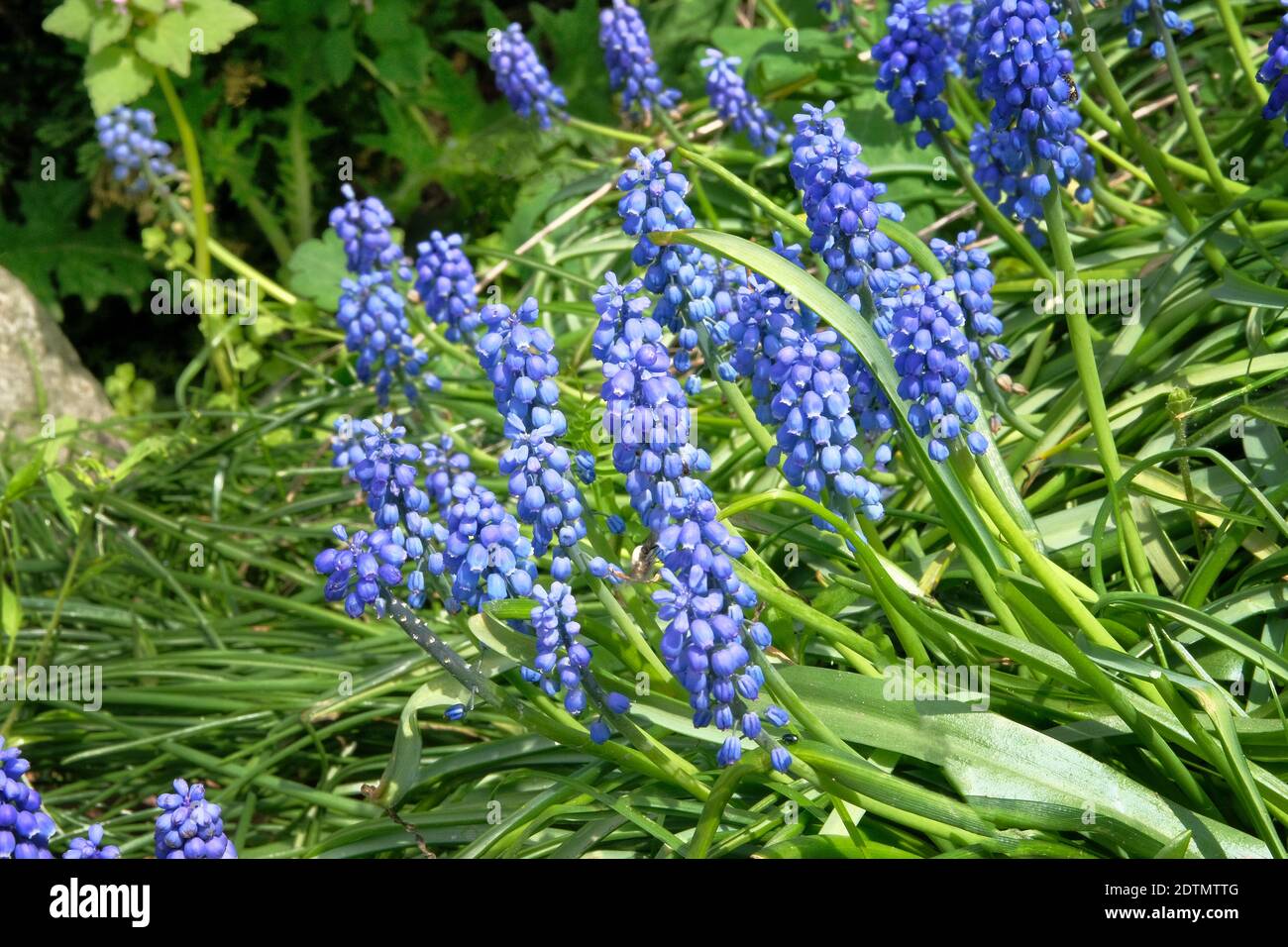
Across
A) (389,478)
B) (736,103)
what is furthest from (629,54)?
(389,478)

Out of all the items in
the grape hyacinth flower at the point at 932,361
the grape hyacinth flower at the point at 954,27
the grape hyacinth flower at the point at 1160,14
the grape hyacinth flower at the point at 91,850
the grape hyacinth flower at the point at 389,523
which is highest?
the grape hyacinth flower at the point at 954,27

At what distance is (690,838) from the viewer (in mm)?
2818

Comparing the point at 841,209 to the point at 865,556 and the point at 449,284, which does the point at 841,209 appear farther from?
the point at 449,284

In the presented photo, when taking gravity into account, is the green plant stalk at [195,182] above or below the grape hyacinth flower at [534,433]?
above

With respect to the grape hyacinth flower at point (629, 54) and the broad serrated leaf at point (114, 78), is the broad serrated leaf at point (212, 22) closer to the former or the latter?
the broad serrated leaf at point (114, 78)

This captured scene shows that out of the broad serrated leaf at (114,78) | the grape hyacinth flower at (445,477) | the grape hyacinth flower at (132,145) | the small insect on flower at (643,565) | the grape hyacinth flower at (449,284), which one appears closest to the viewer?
the small insect on flower at (643,565)

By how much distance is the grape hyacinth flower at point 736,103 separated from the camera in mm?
4816

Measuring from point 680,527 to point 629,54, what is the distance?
9.55 ft

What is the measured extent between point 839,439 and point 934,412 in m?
0.29

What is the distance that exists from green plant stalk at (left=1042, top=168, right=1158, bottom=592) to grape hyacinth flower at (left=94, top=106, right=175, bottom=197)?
3.79 metres

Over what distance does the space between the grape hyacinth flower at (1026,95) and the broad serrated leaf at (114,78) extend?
11.5 ft

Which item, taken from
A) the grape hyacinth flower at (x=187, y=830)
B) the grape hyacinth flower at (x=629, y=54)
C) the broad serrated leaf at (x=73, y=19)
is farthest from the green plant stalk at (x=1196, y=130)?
the broad serrated leaf at (x=73, y=19)

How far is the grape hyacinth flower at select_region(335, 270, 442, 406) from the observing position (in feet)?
13.3
